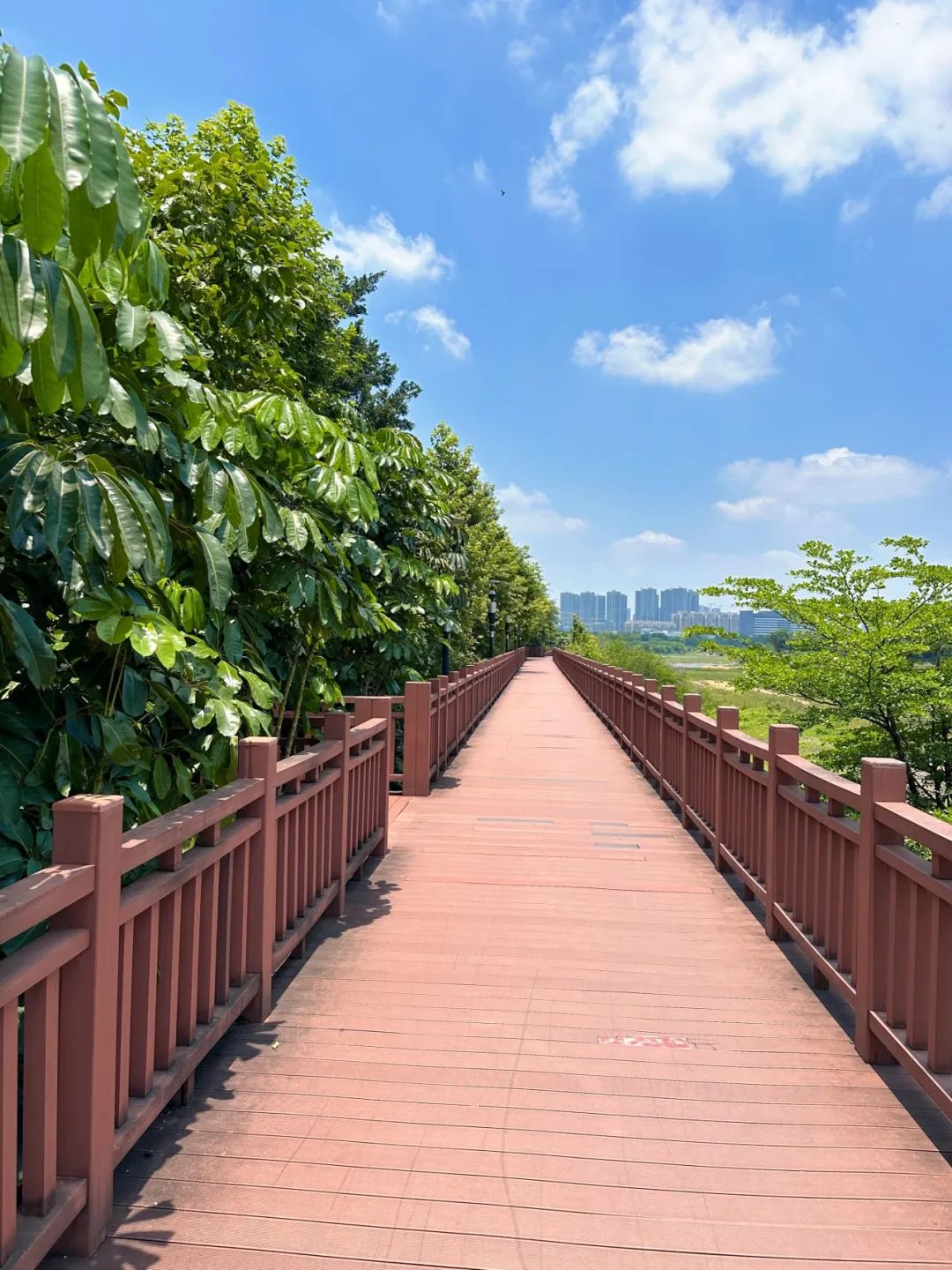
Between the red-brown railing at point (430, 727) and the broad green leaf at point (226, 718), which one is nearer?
the broad green leaf at point (226, 718)

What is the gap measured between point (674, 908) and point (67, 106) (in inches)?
192

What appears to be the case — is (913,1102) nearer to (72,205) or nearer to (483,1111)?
(483,1111)

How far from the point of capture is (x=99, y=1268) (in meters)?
2.00

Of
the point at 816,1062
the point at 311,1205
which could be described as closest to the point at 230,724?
the point at 311,1205

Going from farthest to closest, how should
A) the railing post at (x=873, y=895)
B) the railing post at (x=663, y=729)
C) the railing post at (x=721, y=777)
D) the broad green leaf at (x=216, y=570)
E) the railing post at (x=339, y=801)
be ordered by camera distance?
the railing post at (x=663, y=729), the railing post at (x=721, y=777), the railing post at (x=339, y=801), the railing post at (x=873, y=895), the broad green leaf at (x=216, y=570)

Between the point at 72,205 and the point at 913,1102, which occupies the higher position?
the point at 72,205

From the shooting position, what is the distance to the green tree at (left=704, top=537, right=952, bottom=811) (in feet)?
35.8

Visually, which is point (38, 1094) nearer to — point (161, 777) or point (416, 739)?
point (161, 777)

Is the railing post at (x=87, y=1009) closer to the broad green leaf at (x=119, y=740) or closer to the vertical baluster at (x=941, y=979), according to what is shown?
the broad green leaf at (x=119, y=740)

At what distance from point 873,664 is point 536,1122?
976 centimetres

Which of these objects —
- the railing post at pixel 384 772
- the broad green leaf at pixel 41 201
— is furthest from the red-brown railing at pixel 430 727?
the broad green leaf at pixel 41 201

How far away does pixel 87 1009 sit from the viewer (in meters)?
1.96

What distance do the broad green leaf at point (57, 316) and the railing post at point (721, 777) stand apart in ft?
15.7

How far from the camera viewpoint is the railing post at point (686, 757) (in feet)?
22.7
